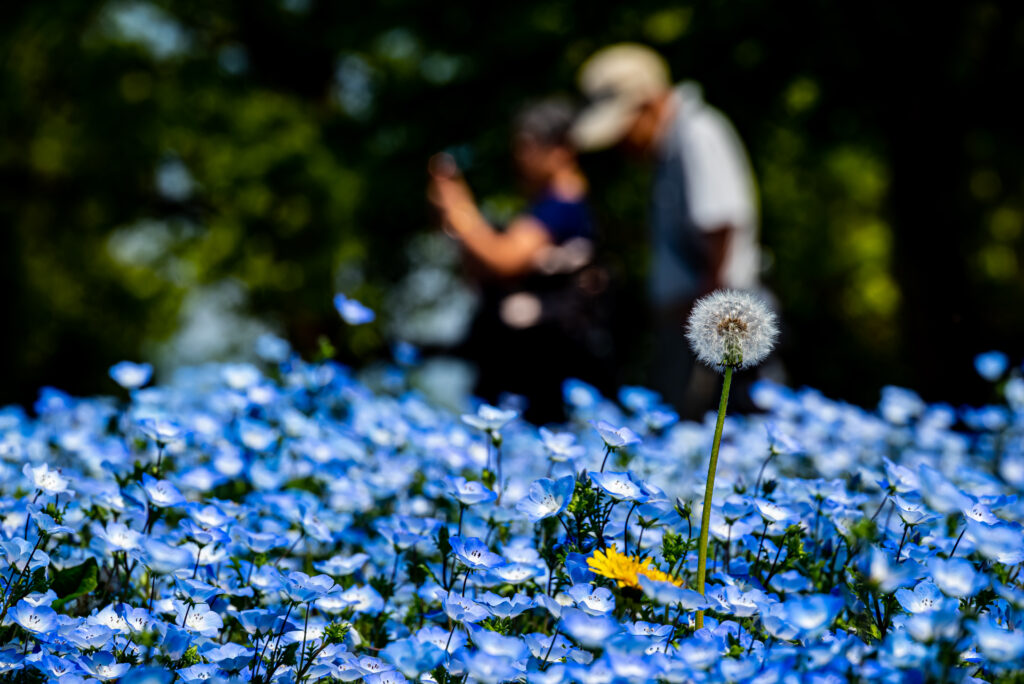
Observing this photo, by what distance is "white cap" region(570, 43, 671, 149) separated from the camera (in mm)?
3689

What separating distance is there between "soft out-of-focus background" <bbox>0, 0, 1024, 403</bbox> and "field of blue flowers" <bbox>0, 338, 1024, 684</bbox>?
4.20 m

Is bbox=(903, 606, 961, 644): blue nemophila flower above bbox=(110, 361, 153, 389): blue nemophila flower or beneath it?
beneath

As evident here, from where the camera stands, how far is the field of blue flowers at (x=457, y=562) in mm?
1202

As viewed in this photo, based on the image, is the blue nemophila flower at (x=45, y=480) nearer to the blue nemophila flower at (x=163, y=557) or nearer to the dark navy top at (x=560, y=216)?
the blue nemophila flower at (x=163, y=557)

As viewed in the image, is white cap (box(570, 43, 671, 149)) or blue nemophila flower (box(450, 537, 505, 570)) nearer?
blue nemophila flower (box(450, 537, 505, 570))

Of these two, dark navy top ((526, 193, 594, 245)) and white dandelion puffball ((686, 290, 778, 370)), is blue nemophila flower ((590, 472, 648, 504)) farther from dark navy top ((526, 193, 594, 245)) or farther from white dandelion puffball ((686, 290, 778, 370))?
dark navy top ((526, 193, 594, 245))

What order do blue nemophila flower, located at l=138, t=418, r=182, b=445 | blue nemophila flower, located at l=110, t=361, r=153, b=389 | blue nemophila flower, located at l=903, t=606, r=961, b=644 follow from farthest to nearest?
blue nemophila flower, located at l=110, t=361, r=153, b=389 < blue nemophila flower, located at l=138, t=418, r=182, b=445 < blue nemophila flower, located at l=903, t=606, r=961, b=644

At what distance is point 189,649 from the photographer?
1324 mm

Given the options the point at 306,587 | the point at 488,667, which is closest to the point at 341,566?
the point at 306,587

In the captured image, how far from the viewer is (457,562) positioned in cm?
184

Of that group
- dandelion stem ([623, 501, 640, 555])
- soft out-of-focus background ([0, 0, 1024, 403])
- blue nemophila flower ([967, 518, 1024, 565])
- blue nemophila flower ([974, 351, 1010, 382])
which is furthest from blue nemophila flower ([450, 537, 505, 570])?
soft out-of-focus background ([0, 0, 1024, 403])

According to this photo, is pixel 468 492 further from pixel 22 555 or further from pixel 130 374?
pixel 130 374

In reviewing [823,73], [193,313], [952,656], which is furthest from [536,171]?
[193,313]

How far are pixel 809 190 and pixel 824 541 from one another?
12853 millimetres
